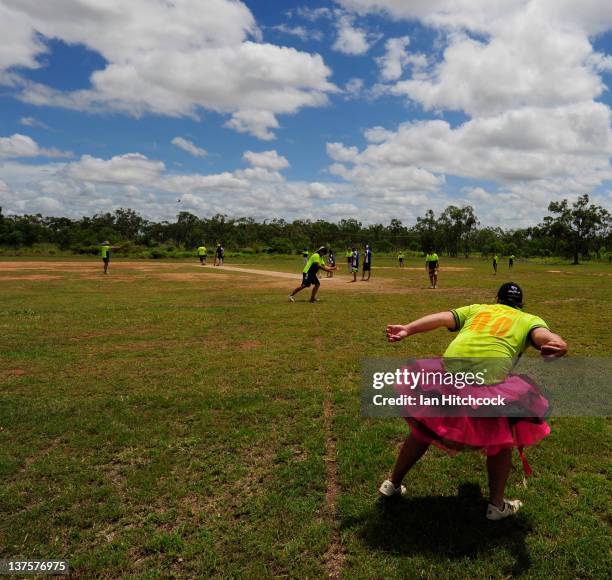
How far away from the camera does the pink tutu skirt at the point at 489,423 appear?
2.93 meters

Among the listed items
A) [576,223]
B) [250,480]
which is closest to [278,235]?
[576,223]

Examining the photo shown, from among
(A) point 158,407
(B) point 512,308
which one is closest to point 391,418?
(B) point 512,308

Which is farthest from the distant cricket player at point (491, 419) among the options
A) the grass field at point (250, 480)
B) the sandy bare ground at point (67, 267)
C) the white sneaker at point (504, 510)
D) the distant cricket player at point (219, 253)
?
the distant cricket player at point (219, 253)

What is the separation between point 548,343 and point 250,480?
9.15 ft

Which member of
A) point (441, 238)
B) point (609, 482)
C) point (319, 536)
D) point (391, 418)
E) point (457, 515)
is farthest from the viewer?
point (441, 238)

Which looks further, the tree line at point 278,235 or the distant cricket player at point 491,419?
the tree line at point 278,235

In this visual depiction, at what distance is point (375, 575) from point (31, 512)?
2788mm

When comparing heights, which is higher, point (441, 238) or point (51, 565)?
point (441, 238)

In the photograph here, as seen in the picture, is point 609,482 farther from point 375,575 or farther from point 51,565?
point 51,565

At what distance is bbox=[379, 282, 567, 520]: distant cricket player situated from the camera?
2941 mm

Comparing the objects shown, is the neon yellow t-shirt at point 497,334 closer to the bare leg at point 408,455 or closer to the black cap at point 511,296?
the black cap at point 511,296

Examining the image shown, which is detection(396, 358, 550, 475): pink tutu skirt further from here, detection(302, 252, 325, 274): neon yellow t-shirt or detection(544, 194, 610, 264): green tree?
detection(544, 194, 610, 264): green tree

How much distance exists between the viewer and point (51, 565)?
303 centimetres

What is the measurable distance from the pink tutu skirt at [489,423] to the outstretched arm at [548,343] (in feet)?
0.95
